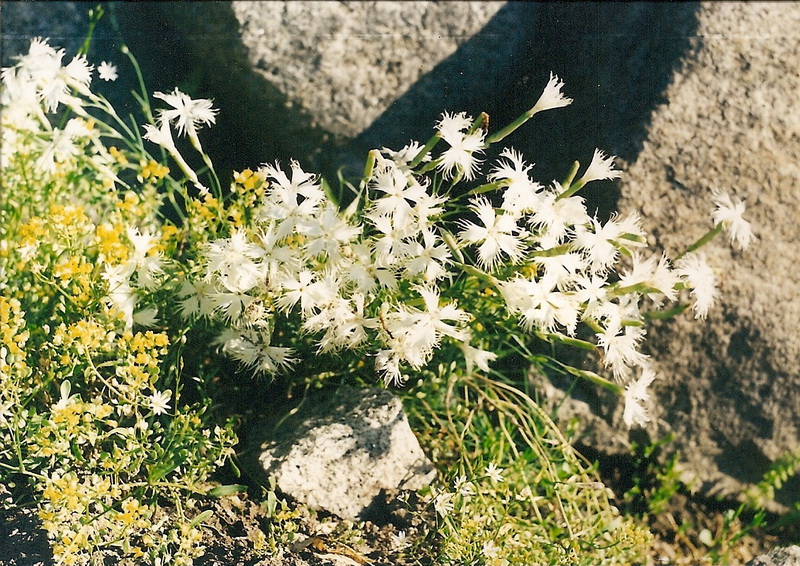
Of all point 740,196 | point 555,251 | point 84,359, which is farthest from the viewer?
point 740,196

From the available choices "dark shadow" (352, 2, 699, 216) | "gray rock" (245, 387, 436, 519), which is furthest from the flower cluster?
"dark shadow" (352, 2, 699, 216)

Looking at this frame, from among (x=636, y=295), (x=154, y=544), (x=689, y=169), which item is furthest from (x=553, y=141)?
(x=154, y=544)

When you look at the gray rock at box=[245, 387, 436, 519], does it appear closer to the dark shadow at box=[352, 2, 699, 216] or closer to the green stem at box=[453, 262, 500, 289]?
the green stem at box=[453, 262, 500, 289]

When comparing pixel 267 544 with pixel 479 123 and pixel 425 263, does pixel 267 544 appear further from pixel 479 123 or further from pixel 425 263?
pixel 479 123

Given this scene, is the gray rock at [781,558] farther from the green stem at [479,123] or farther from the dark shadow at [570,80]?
the green stem at [479,123]

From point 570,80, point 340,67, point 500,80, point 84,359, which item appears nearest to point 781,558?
point 570,80

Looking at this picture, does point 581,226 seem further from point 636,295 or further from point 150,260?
point 150,260
